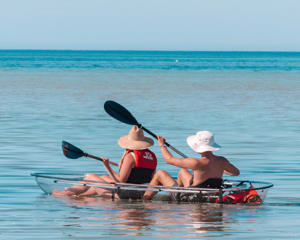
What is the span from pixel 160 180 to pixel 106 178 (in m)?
0.94

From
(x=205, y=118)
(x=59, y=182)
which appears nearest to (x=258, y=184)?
(x=59, y=182)

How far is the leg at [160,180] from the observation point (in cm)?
1219

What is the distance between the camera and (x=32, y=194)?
1309 centimetres

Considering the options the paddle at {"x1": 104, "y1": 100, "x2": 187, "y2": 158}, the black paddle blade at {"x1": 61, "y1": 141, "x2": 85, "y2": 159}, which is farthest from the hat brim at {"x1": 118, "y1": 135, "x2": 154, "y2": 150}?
the black paddle blade at {"x1": 61, "y1": 141, "x2": 85, "y2": 159}

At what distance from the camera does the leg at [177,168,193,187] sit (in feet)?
40.2

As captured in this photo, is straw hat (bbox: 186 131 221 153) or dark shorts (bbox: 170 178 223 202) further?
dark shorts (bbox: 170 178 223 202)

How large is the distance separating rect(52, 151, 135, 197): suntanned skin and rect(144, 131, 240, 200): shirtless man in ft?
1.78

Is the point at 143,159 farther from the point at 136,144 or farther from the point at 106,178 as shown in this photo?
the point at 106,178

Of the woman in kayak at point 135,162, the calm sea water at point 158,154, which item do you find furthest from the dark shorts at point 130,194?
the calm sea water at point 158,154

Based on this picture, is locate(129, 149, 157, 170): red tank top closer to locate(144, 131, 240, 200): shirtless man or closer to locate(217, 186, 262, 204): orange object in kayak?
locate(144, 131, 240, 200): shirtless man

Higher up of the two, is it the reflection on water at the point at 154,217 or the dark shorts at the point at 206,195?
the dark shorts at the point at 206,195

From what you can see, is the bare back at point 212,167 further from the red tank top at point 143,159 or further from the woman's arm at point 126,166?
the woman's arm at point 126,166

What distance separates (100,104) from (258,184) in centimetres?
2332

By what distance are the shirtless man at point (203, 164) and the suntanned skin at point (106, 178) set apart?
21.3 inches
